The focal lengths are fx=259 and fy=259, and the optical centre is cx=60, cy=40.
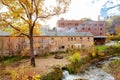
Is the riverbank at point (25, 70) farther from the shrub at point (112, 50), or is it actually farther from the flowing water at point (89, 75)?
the shrub at point (112, 50)

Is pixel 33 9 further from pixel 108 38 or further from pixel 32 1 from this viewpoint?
pixel 108 38

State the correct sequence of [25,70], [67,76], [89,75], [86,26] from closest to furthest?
[25,70]
[67,76]
[89,75]
[86,26]

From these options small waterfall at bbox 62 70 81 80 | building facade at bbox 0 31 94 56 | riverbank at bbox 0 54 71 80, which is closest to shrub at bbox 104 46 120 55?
building facade at bbox 0 31 94 56

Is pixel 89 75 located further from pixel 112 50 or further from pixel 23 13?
pixel 112 50

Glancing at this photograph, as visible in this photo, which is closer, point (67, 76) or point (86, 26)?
point (67, 76)

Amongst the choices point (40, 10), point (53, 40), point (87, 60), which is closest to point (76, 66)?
point (87, 60)

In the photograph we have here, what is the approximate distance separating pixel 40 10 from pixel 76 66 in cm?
957

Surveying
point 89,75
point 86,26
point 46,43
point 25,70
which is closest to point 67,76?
point 89,75

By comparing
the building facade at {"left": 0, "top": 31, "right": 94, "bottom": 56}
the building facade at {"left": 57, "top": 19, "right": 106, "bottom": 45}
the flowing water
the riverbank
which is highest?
the building facade at {"left": 57, "top": 19, "right": 106, "bottom": 45}

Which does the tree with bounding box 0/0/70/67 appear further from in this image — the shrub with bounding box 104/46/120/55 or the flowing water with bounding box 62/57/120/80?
the shrub with bounding box 104/46/120/55

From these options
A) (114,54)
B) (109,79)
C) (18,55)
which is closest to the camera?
(109,79)

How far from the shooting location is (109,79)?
29.6 metres

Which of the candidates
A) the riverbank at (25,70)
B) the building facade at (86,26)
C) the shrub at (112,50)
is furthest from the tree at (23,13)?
the building facade at (86,26)

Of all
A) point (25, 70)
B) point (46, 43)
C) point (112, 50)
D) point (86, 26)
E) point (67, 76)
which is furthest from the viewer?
point (86, 26)
